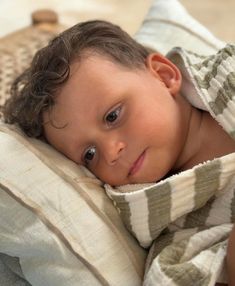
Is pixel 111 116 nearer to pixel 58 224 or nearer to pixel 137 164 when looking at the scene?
pixel 137 164

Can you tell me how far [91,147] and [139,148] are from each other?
0.08 m

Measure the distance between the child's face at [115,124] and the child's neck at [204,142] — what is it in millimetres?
29

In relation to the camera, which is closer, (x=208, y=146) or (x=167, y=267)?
(x=167, y=267)

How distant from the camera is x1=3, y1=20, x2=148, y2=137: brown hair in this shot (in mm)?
867

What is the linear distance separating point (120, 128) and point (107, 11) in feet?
4.61

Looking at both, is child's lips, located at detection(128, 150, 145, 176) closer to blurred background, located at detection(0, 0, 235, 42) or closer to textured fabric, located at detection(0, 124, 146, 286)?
textured fabric, located at detection(0, 124, 146, 286)

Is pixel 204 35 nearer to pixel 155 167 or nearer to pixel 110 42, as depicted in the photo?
pixel 110 42

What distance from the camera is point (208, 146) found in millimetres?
888

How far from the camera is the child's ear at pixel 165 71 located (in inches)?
36.9

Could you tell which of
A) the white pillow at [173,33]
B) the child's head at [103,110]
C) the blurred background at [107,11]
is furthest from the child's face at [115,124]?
the blurred background at [107,11]

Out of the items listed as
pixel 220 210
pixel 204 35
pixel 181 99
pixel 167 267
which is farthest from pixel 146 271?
pixel 204 35

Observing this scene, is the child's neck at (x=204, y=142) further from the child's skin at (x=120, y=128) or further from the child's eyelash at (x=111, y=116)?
the child's eyelash at (x=111, y=116)

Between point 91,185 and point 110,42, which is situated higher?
point 110,42

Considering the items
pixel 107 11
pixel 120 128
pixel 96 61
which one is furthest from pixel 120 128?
pixel 107 11
